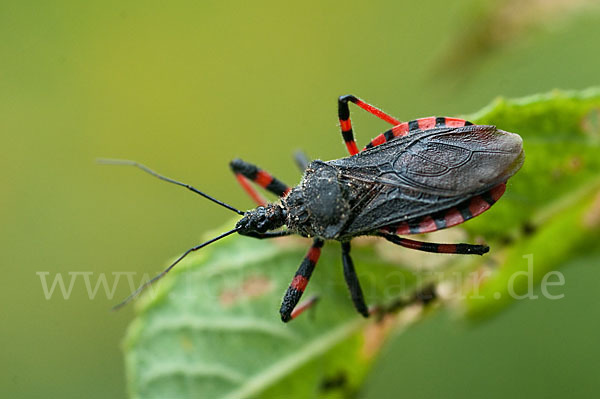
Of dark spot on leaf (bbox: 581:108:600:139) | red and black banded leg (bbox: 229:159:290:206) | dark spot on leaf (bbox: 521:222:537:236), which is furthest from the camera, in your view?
red and black banded leg (bbox: 229:159:290:206)

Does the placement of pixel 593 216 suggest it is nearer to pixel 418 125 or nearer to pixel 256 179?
pixel 418 125

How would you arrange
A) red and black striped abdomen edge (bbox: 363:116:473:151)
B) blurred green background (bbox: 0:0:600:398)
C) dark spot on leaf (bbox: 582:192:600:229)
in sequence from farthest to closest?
blurred green background (bbox: 0:0:600:398), red and black striped abdomen edge (bbox: 363:116:473:151), dark spot on leaf (bbox: 582:192:600:229)

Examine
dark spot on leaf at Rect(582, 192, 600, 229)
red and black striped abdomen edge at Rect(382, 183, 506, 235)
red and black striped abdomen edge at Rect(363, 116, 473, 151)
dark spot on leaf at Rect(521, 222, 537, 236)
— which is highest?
red and black striped abdomen edge at Rect(363, 116, 473, 151)

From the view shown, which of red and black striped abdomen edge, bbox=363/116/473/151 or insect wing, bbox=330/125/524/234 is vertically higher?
red and black striped abdomen edge, bbox=363/116/473/151

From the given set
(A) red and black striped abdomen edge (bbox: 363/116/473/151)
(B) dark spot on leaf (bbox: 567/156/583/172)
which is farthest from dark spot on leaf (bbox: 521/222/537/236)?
(A) red and black striped abdomen edge (bbox: 363/116/473/151)

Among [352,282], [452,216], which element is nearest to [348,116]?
[452,216]

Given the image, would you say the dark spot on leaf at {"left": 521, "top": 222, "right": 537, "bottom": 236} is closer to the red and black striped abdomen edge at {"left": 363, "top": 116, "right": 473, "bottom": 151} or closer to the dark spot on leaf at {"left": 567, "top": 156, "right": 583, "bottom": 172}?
the dark spot on leaf at {"left": 567, "top": 156, "right": 583, "bottom": 172}

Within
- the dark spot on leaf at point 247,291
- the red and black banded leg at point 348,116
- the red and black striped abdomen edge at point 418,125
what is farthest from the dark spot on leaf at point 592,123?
the dark spot on leaf at point 247,291
